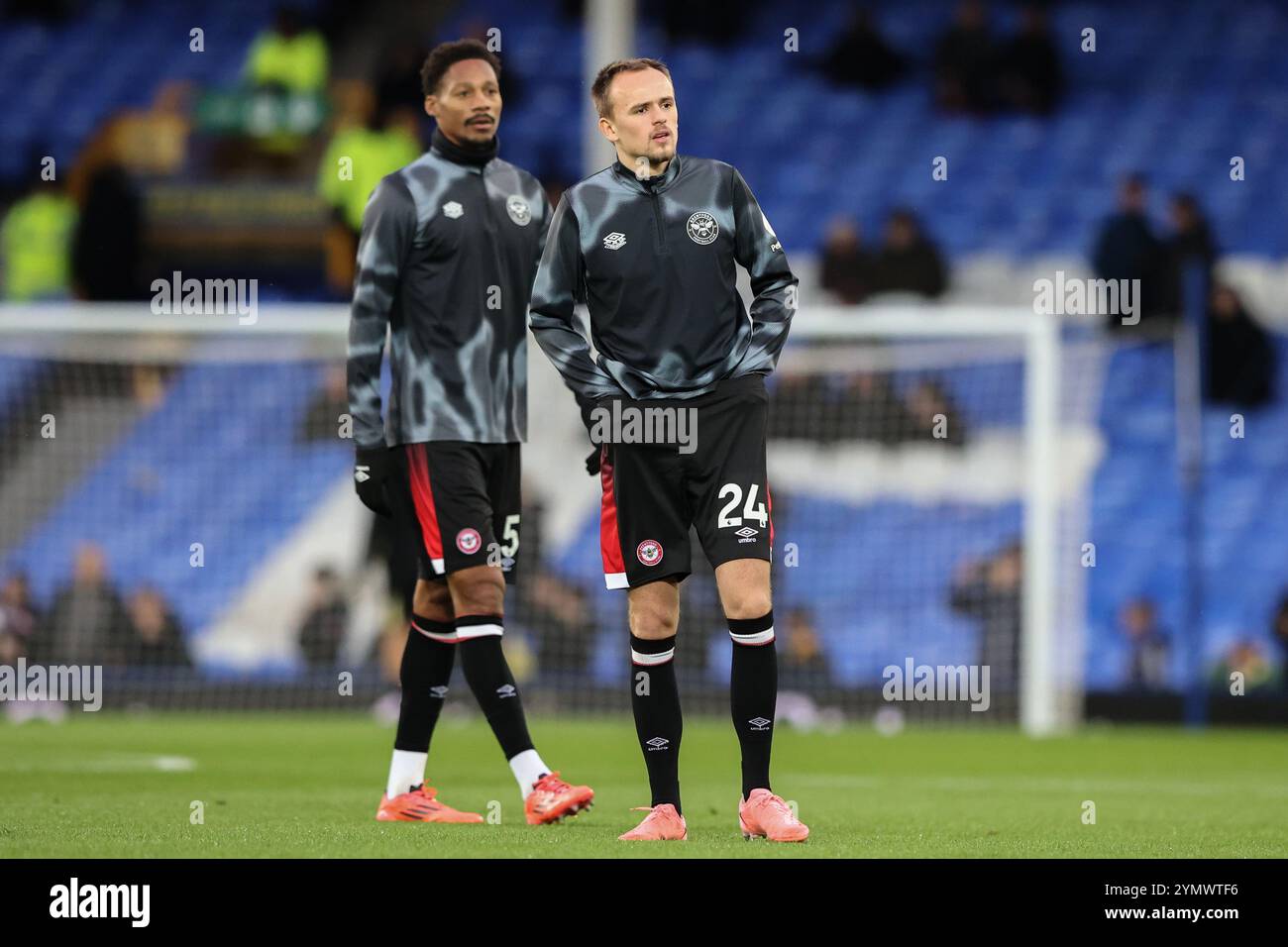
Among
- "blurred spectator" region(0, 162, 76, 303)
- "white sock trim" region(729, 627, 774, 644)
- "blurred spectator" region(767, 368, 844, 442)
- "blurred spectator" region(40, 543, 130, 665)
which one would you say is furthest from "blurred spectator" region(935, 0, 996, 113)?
"white sock trim" region(729, 627, 774, 644)

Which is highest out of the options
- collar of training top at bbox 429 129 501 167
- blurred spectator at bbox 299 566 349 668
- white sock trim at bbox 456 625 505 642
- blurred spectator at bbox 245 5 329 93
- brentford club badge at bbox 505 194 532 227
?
blurred spectator at bbox 245 5 329 93

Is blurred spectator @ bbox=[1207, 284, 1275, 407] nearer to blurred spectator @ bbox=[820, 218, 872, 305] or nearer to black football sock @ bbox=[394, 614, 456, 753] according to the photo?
blurred spectator @ bbox=[820, 218, 872, 305]

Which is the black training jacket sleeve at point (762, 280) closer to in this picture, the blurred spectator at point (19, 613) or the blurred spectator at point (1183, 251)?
the blurred spectator at point (19, 613)

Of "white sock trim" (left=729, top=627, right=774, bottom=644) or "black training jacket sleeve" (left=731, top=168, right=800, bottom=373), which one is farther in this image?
"black training jacket sleeve" (left=731, top=168, right=800, bottom=373)

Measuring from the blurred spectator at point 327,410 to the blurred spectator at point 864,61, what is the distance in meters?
6.56

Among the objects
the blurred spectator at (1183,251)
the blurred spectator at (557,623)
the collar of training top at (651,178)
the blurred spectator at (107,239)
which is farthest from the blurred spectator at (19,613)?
the collar of training top at (651,178)

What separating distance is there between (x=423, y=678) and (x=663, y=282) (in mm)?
1718

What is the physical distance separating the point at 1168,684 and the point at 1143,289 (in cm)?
321

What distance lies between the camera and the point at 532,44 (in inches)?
845

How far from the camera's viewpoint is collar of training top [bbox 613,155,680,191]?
20.9ft

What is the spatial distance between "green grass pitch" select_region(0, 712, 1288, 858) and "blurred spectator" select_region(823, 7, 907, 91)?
8349 millimetres

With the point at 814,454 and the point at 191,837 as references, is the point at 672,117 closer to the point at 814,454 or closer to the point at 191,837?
the point at 191,837

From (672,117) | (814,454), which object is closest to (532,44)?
(814,454)

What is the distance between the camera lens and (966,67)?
65.7 ft
